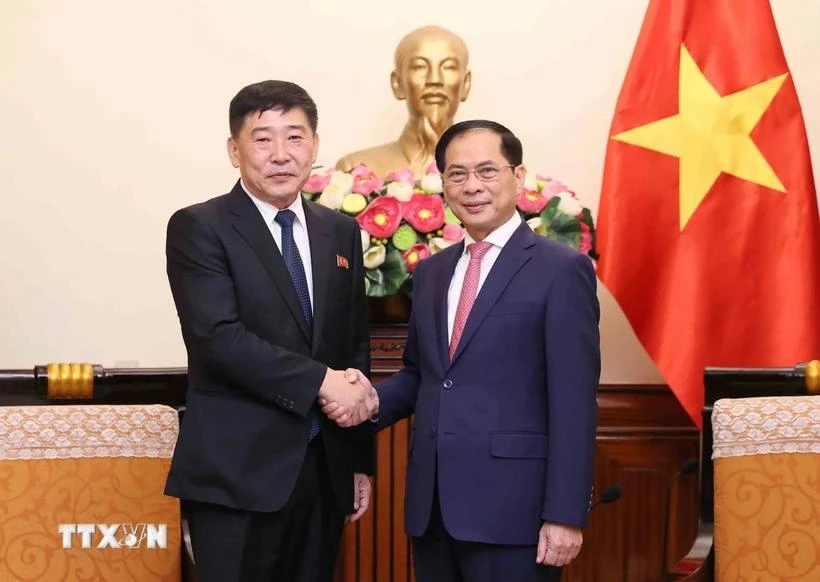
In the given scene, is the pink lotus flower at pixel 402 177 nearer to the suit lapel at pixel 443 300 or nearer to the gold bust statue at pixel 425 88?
the gold bust statue at pixel 425 88

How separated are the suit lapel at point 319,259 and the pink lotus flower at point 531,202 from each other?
0.87 m

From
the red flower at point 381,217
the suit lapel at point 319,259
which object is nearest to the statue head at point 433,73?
the red flower at point 381,217

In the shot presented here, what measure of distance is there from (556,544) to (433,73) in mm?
1844

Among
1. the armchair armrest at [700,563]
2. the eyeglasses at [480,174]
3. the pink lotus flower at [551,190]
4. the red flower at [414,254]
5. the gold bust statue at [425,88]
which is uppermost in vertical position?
the gold bust statue at [425,88]

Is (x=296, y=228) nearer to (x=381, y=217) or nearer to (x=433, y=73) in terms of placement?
(x=381, y=217)

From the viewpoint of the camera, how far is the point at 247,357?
224cm

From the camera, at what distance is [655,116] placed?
3531 millimetres

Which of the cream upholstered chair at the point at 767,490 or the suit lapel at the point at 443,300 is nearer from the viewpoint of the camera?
the suit lapel at the point at 443,300

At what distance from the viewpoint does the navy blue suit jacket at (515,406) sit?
2215 mm

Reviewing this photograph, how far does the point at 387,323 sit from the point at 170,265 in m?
0.87

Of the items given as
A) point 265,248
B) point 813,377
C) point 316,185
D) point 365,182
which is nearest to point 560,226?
point 365,182

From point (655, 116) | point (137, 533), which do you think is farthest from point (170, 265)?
point (655, 116)

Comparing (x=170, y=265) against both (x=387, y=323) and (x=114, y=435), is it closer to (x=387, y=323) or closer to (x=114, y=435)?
(x=114, y=435)

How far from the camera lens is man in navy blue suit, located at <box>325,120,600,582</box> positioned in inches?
87.3
